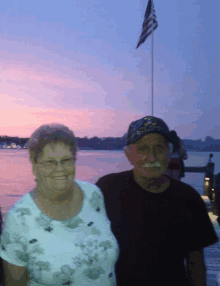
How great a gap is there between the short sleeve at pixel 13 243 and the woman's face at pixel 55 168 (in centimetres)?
27

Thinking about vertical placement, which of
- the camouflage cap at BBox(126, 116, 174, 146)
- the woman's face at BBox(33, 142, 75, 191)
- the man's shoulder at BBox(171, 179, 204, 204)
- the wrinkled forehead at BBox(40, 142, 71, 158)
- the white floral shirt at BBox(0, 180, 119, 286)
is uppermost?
the camouflage cap at BBox(126, 116, 174, 146)

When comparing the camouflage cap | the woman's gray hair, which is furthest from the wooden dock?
the woman's gray hair

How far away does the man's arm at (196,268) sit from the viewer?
1.95 meters

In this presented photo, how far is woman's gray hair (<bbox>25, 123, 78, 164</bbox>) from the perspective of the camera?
1.67 metres

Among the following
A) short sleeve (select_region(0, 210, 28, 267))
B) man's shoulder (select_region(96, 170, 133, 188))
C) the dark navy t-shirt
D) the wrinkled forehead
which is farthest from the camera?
man's shoulder (select_region(96, 170, 133, 188))

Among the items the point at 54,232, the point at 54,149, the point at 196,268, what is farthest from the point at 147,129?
the point at 196,268

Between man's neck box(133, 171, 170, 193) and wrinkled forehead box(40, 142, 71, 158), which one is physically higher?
wrinkled forehead box(40, 142, 71, 158)

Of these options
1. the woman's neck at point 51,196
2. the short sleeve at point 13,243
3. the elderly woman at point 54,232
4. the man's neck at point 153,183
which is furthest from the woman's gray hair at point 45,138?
the man's neck at point 153,183

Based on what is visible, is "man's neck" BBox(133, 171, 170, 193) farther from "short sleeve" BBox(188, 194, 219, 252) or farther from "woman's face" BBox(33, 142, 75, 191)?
"woman's face" BBox(33, 142, 75, 191)

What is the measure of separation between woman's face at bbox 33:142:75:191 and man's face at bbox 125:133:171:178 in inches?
18.9

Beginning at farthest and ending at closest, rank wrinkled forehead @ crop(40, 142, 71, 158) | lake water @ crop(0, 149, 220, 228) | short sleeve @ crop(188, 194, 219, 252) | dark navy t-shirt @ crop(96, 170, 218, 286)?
lake water @ crop(0, 149, 220, 228)
short sleeve @ crop(188, 194, 219, 252)
dark navy t-shirt @ crop(96, 170, 218, 286)
wrinkled forehead @ crop(40, 142, 71, 158)

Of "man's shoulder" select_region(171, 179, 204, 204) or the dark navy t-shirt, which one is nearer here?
the dark navy t-shirt

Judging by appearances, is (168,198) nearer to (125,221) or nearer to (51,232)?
(125,221)

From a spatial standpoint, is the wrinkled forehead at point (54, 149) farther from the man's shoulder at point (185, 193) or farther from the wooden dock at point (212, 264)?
the wooden dock at point (212, 264)
